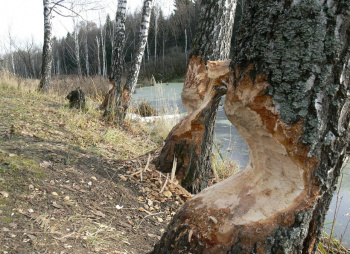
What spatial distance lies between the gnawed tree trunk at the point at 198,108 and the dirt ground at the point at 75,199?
0.62 feet

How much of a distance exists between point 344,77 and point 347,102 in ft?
0.34

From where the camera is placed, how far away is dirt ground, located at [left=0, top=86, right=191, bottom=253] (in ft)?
5.60

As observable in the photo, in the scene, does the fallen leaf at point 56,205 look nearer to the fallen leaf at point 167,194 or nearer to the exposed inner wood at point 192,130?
→ the fallen leaf at point 167,194

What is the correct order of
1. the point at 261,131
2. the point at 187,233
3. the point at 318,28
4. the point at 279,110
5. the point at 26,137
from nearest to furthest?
the point at 318,28
the point at 279,110
the point at 261,131
the point at 187,233
the point at 26,137

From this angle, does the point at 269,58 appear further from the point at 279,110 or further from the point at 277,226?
the point at 277,226

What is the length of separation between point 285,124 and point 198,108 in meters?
1.67

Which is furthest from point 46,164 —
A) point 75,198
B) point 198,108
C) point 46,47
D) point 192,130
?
point 46,47

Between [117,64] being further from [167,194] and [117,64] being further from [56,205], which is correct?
[56,205]

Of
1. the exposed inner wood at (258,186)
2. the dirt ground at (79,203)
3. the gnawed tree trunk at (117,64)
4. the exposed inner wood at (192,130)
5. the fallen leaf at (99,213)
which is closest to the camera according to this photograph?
the exposed inner wood at (258,186)

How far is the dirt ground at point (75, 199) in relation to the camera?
5.60 feet

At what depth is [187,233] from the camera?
1390 millimetres

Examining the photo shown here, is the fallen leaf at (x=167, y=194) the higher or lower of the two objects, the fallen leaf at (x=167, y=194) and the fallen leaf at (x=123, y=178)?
the lower

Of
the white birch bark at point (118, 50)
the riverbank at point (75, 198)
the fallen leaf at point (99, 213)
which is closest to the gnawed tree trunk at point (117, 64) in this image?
the white birch bark at point (118, 50)

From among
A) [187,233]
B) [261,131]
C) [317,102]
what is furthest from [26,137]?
[317,102]
